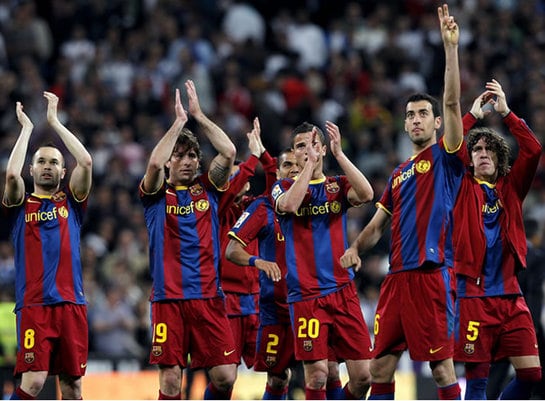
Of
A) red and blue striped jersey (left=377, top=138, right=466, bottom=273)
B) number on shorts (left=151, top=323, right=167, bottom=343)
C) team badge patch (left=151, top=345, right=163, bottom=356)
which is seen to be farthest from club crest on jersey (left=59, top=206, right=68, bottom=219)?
red and blue striped jersey (left=377, top=138, right=466, bottom=273)

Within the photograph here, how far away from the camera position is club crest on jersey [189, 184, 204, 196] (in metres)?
10.2

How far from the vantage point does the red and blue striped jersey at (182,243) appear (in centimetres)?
1002

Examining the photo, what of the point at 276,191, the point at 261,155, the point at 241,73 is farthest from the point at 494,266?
the point at 241,73

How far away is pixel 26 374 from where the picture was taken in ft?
32.6

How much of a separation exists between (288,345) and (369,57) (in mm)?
10467

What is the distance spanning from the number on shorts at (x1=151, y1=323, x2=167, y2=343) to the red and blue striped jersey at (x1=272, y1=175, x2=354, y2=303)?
42.2 inches

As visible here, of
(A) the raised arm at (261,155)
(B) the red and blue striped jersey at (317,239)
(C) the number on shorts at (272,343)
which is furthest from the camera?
(A) the raised arm at (261,155)

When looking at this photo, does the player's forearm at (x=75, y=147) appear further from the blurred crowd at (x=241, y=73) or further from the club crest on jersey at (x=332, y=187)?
the blurred crowd at (x=241, y=73)

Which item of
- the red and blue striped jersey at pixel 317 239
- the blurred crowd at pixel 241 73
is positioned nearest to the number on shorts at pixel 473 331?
the red and blue striped jersey at pixel 317 239

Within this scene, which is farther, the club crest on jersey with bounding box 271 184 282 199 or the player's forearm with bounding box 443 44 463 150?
the club crest on jersey with bounding box 271 184 282 199

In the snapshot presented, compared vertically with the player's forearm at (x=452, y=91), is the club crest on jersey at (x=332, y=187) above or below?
below

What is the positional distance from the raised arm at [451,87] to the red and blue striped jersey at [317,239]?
1121mm

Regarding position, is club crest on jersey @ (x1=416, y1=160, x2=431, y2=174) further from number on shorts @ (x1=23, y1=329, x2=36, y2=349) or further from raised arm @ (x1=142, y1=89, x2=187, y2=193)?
number on shorts @ (x1=23, y1=329, x2=36, y2=349)

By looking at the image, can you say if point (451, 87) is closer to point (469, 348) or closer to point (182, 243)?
point (469, 348)
